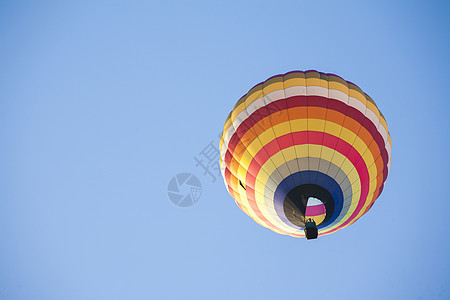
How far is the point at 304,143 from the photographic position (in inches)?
264

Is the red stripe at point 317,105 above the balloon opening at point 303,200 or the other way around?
above

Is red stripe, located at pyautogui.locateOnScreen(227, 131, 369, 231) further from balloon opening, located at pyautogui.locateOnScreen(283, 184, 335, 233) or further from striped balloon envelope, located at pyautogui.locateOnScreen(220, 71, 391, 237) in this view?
balloon opening, located at pyautogui.locateOnScreen(283, 184, 335, 233)

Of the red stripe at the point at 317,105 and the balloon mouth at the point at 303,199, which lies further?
the red stripe at the point at 317,105

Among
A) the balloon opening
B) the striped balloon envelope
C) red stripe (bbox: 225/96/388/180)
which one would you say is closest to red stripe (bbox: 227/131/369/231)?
the striped balloon envelope

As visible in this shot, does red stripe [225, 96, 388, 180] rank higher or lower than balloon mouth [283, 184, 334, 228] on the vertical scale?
higher

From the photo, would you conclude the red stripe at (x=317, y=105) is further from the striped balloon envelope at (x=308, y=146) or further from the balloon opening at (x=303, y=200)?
the balloon opening at (x=303, y=200)

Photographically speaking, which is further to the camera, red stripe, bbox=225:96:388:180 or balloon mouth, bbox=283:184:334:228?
red stripe, bbox=225:96:388:180

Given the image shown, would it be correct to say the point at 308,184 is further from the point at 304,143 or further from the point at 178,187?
the point at 178,187

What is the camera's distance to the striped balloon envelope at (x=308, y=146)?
6684mm

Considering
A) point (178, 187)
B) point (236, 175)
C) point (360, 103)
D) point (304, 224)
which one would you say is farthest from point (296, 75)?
point (178, 187)

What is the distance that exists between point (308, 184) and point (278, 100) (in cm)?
171

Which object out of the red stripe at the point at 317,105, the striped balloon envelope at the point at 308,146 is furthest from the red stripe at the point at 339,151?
the red stripe at the point at 317,105

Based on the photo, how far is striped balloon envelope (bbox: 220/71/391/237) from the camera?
21.9 feet

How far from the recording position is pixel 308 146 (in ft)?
21.9
